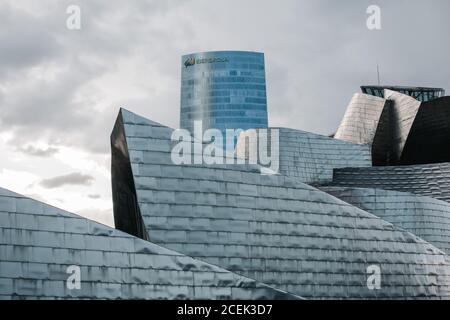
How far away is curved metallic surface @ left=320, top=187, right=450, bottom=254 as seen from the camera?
57125 millimetres

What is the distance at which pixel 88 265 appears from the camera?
28266 millimetres

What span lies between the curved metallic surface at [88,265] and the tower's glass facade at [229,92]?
6268 inches

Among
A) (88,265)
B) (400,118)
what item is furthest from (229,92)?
(88,265)

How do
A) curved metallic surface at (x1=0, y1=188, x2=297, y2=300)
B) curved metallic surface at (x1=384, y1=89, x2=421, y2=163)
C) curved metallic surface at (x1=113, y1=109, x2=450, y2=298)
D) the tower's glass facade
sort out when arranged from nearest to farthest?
1. curved metallic surface at (x1=0, y1=188, x2=297, y2=300)
2. curved metallic surface at (x1=113, y1=109, x2=450, y2=298)
3. curved metallic surface at (x1=384, y1=89, x2=421, y2=163)
4. the tower's glass facade

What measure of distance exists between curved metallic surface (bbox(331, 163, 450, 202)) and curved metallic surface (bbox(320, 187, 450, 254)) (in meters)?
7.13

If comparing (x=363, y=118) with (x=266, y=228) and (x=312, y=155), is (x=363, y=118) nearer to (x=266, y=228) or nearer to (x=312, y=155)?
(x=312, y=155)

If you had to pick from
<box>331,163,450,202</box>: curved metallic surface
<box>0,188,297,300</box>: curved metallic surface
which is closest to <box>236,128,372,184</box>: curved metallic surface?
<box>331,163,450,202</box>: curved metallic surface

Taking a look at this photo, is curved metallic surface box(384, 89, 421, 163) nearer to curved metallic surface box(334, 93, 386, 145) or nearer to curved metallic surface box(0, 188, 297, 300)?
curved metallic surface box(334, 93, 386, 145)

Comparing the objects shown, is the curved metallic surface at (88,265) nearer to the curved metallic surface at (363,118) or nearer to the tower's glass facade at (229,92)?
the curved metallic surface at (363,118)

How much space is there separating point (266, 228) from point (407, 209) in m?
25.1

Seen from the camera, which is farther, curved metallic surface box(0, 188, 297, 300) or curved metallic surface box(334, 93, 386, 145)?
curved metallic surface box(334, 93, 386, 145)

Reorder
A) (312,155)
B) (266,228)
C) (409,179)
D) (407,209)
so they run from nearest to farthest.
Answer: (266,228)
(407,209)
(409,179)
(312,155)

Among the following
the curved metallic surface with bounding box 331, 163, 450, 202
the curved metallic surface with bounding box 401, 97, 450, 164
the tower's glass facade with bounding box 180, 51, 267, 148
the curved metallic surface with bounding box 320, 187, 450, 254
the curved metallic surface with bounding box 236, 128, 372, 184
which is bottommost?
the curved metallic surface with bounding box 320, 187, 450, 254

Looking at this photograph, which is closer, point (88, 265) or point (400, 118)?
point (88, 265)
